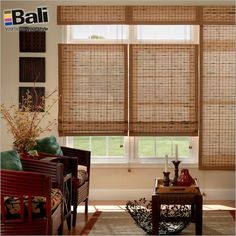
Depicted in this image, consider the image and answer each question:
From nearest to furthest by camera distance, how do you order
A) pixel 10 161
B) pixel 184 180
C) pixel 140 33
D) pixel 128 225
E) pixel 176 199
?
pixel 10 161 < pixel 176 199 < pixel 184 180 < pixel 128 225 < pixel 140 33

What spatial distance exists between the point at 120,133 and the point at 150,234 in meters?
2.13

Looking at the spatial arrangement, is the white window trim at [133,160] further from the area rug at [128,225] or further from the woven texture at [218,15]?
the woven texture at [218,15]

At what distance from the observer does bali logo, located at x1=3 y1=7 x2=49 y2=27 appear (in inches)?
277

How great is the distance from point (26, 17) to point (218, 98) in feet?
9.01

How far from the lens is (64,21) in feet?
23.0

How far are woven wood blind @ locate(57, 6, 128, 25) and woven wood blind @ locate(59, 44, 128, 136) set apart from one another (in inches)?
13.7

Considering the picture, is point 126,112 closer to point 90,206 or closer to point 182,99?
point 182,99

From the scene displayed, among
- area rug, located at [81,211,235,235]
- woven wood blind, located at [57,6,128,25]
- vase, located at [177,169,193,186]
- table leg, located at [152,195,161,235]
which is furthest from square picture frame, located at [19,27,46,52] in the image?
table leg, located at [152,195,161,235]

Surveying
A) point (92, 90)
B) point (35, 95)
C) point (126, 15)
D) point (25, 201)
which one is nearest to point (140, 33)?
point (126, 15)

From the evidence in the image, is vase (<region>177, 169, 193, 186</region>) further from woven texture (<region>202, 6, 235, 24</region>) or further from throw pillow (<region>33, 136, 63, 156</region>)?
woven texture (<region>202, 6, 235, 24</region>)

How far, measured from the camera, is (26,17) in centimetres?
705

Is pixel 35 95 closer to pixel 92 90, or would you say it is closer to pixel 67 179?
pixel 92 90

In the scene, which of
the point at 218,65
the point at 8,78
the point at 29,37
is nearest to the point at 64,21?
the point at 29,37

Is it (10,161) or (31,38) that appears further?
(31,38)
